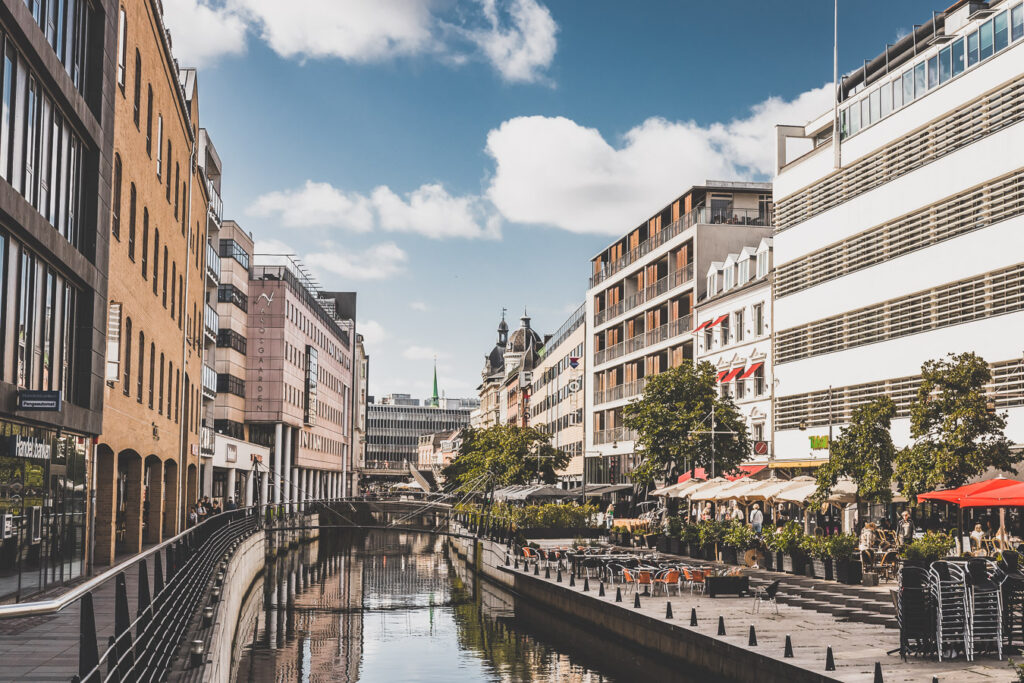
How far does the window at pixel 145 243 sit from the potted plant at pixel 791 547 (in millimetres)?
20320

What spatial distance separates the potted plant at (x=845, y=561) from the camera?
101ft

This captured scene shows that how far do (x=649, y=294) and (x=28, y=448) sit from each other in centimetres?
6042

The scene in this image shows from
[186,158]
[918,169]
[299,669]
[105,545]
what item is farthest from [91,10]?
[918,169]

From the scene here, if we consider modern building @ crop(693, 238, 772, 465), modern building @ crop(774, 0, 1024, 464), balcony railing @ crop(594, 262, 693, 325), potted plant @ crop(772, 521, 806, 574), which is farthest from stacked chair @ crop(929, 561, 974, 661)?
balcony railing @ crop(594, 262, 693, 325)

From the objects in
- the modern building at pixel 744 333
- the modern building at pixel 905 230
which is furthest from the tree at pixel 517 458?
the modern building at pixel 905 230

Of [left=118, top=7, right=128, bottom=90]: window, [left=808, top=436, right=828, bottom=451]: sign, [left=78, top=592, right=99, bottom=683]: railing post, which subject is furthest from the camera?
[left=808, top=436, right=828, bottom=451]: sign

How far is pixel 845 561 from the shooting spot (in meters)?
30.8

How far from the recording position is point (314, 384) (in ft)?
365

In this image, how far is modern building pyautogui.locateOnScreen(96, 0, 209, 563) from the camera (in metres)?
29.0

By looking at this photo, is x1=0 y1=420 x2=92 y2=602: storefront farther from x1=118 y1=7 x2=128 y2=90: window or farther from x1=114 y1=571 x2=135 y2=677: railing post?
x1=114 y1=571 x2=135 y2=677: railing post

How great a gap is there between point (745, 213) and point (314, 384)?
53.2 m

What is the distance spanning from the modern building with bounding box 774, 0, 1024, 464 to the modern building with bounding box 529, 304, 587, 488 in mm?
35212

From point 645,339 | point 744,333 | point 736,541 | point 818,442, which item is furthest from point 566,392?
point 736,541

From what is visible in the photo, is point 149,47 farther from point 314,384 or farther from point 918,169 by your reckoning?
point 314,384
